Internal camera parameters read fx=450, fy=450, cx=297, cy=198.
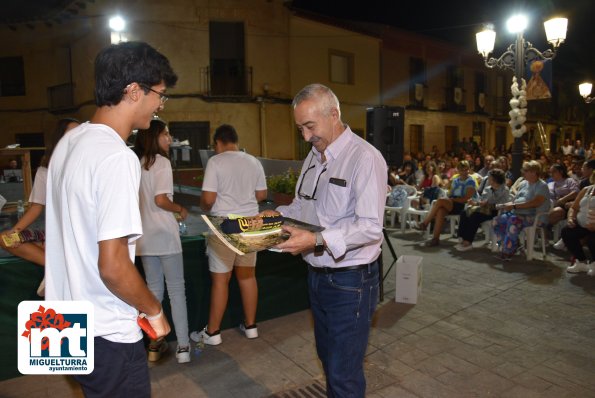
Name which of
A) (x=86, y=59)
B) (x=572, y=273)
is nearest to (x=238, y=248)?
(x=572, y=273)

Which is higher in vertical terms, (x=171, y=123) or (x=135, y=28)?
(x=135, y=28)

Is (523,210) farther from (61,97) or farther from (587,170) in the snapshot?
(61,97)

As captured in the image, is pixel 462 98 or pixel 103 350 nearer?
pixel 103 350

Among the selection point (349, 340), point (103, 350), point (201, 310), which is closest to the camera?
point (103, 350)

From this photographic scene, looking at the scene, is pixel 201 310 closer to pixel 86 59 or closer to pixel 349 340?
pixel 349 340

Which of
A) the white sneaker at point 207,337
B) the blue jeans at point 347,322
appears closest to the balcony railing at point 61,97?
the white sneaker at point 207,337

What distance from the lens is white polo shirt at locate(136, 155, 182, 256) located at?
3342 millimetres

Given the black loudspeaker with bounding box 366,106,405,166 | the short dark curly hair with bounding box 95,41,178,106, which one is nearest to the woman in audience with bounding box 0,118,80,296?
the short dark curly hair with bounding box 95,41,178,106

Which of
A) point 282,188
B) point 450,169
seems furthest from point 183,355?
point 450,169

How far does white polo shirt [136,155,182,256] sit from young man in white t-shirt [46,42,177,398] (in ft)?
5.66

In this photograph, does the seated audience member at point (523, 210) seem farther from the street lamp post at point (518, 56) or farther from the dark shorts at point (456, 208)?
the street lamp post at point (518, 56)

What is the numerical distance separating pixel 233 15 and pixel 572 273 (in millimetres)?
13866

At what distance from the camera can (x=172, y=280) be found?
3.48m

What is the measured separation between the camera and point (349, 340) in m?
2.23
